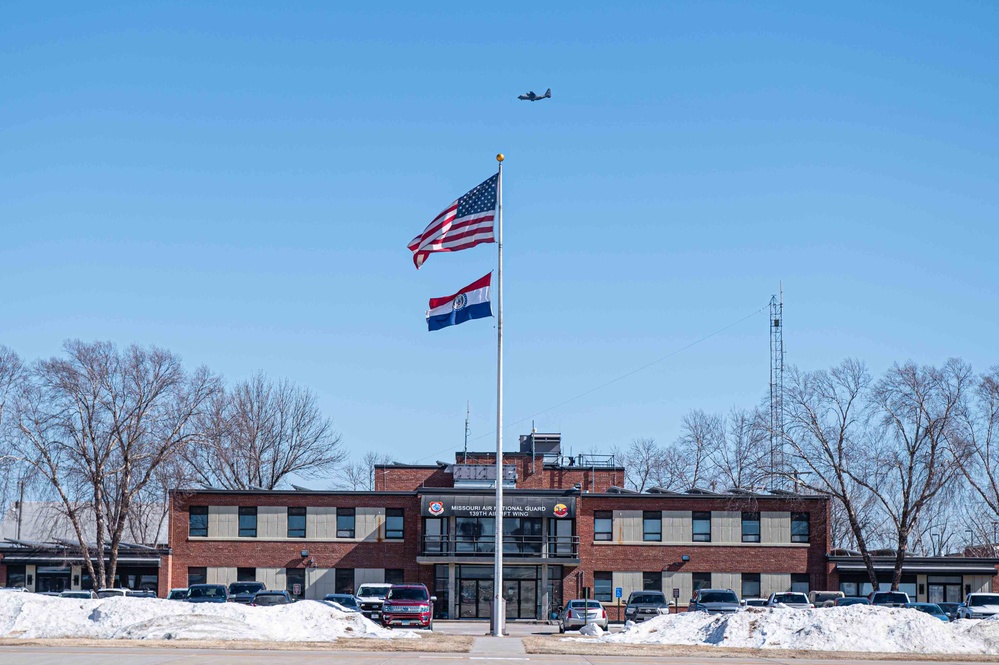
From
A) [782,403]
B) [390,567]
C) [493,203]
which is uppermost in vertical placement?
[493,203]

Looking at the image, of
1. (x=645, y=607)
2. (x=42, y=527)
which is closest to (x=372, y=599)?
(x=645, y=607)

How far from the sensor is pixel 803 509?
6981 centimetres

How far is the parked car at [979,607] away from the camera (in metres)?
48.4

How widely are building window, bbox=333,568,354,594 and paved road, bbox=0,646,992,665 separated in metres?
36.7

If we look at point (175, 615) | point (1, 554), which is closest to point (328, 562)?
point (1, 554)

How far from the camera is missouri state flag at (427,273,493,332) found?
38438 millimetres

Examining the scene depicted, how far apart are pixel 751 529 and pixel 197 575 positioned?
1260 inches

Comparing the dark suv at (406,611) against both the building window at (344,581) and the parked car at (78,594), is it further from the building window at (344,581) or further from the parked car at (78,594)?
the building window at (344,581)

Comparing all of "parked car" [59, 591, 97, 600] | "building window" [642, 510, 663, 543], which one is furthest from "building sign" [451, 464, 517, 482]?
"parked car" [59, 591, 97, 600]

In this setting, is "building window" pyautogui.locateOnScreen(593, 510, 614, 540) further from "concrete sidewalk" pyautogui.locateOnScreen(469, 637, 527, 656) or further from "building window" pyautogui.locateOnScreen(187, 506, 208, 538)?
"concrete sidewalk" pyautogui.locateOnScreen(469, 637, 527, 656)

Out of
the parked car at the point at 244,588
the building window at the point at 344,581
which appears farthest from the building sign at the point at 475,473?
the parked car at the point at 244,588

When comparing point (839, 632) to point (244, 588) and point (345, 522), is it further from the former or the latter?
point (345, 522)

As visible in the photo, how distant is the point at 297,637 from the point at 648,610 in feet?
59.5

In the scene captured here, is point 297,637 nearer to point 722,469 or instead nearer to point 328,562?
point 328,562
